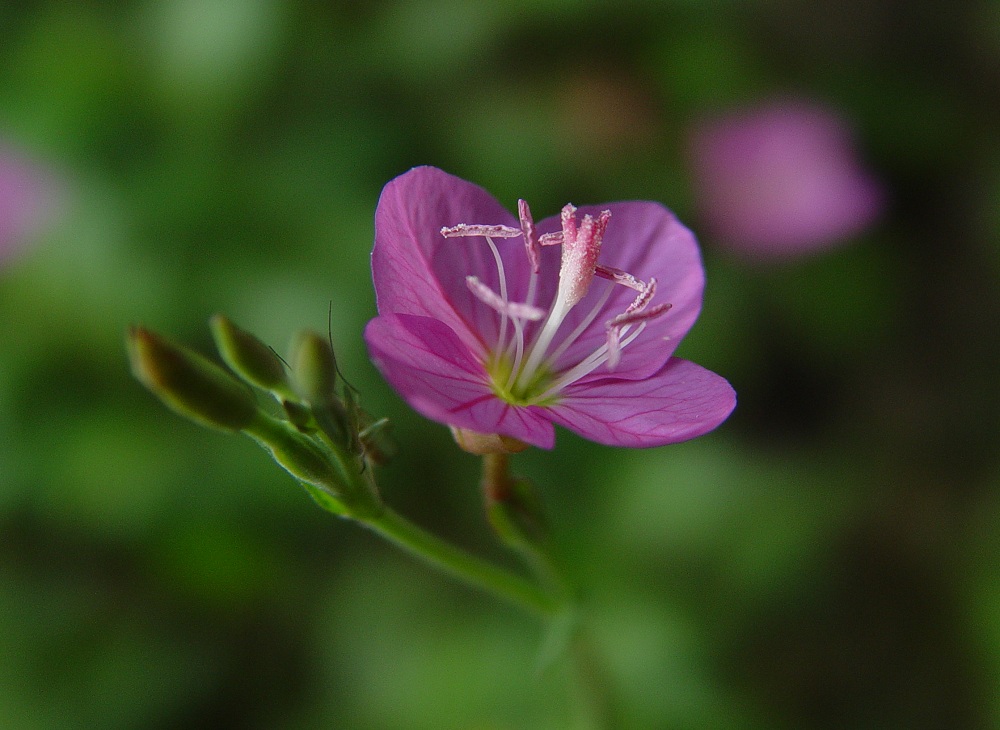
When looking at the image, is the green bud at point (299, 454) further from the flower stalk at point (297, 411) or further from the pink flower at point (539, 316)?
the pink flower at point (539, 316)

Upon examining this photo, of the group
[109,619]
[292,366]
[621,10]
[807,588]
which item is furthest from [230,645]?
[621,10]

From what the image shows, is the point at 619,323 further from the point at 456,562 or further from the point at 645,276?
the point at 456,562

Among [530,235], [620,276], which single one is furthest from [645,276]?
[530,235]

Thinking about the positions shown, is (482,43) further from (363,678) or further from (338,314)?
(363,678)

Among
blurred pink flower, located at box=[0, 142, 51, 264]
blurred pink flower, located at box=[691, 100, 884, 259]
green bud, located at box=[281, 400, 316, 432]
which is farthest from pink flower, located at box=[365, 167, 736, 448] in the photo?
blurred pink flower, located at box=[0, 142, 51, 264]

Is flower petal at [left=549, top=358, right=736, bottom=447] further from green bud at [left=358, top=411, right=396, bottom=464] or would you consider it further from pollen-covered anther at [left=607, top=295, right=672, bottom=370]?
green bud at [left=358, top=411, right=396, bottom=464]

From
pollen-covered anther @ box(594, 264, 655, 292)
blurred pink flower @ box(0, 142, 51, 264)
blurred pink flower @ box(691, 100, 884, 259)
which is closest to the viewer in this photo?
pollen-covered anther @ box(594, 264, 655, 292)
